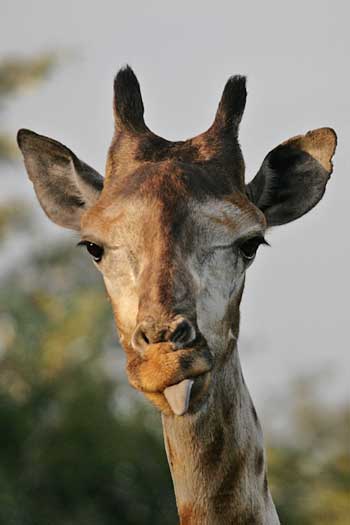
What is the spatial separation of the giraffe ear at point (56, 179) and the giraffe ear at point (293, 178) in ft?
4.34

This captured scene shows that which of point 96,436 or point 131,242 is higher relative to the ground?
point 131,242

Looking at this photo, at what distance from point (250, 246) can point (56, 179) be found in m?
2.26

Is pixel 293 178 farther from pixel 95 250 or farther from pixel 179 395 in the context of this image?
pixel 179 395

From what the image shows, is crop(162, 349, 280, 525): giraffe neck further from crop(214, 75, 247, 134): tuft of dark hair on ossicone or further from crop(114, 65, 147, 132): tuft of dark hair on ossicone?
crop(114, 65, 147, 132): tuft of dark hair on ossicone

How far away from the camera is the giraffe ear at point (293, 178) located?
1027cm

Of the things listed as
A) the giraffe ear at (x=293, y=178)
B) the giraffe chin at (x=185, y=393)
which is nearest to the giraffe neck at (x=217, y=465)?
the giraffe chin at (x=185, y=393)

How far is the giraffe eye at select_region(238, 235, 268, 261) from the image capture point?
9170 mm

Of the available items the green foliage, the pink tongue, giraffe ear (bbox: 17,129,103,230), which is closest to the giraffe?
the pink tongue

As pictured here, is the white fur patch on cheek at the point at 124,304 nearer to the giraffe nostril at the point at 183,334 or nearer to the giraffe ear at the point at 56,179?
the giraffe nostril at the point at 183,334

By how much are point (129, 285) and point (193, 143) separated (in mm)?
1577

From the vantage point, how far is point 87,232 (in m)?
9.34

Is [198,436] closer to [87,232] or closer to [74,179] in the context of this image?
[87,232]

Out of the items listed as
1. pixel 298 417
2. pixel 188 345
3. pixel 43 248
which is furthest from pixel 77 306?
pixel 188 345

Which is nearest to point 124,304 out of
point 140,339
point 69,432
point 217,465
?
point 140,339
